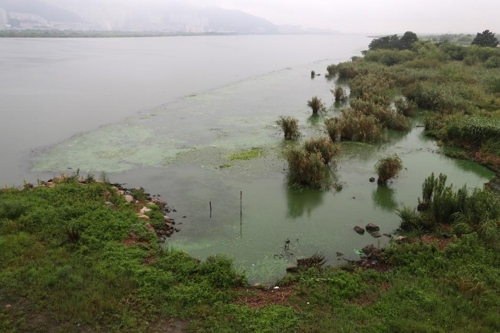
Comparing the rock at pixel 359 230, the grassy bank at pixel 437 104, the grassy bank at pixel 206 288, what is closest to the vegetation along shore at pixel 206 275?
the grassy bank at pixel 206 288

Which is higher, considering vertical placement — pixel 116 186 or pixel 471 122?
pixel 471 122

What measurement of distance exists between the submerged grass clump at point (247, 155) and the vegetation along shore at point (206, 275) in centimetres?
269

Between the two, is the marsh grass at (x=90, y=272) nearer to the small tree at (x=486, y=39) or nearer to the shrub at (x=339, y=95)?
the shrub at (x=339, y=95)

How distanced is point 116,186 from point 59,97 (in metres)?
14.7

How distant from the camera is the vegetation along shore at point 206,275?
5.50 metres

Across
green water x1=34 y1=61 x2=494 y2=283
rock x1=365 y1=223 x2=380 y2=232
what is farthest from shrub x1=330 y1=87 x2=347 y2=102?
rock x1=365 y1=223 x2=380 y2=232

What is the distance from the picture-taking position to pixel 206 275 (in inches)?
257

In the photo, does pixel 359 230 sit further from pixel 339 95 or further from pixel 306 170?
pixel 339 95

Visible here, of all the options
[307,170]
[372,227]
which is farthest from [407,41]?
[372,227]

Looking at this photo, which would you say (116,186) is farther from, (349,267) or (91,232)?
(349,267)

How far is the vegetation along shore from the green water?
54 centimetres

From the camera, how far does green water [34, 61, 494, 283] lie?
8055 millimetres

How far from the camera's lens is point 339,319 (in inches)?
218

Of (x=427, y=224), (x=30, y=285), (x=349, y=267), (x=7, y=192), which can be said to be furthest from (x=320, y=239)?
(x=7, y=192)
